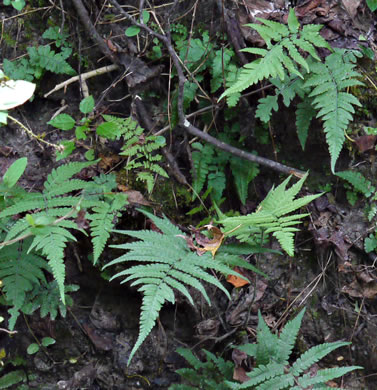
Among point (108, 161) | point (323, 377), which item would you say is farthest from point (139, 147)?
point (323, 377)

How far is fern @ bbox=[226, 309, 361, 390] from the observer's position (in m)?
2.48

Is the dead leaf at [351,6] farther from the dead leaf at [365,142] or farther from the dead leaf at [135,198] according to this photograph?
the dead leaf at [135,198]

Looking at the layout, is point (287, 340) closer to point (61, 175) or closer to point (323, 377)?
point (323, 377)

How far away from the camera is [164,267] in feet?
7.97

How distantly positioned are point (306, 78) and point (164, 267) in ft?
5.74

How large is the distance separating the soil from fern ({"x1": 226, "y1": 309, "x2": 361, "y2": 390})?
1.62ft

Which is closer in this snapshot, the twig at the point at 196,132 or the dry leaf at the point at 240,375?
the dry leaf at the point at 240,375

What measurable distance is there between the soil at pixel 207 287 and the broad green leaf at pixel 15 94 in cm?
151

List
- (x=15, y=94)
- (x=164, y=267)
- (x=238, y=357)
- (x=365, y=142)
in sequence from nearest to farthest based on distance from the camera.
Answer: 1. (x=15, y=94)
2. (x=164, y=267)
3. (x=238, y=357)
4. (x=365, y=142)

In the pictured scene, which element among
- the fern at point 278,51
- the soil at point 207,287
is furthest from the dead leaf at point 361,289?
the fern at point 278,51

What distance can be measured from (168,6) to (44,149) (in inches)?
61.4

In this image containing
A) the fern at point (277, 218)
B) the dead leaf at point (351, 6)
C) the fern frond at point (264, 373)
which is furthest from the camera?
the dead leaf at point (351, 6)

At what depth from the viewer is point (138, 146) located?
324 centimetres

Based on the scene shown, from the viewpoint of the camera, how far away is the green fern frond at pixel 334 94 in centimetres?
287
